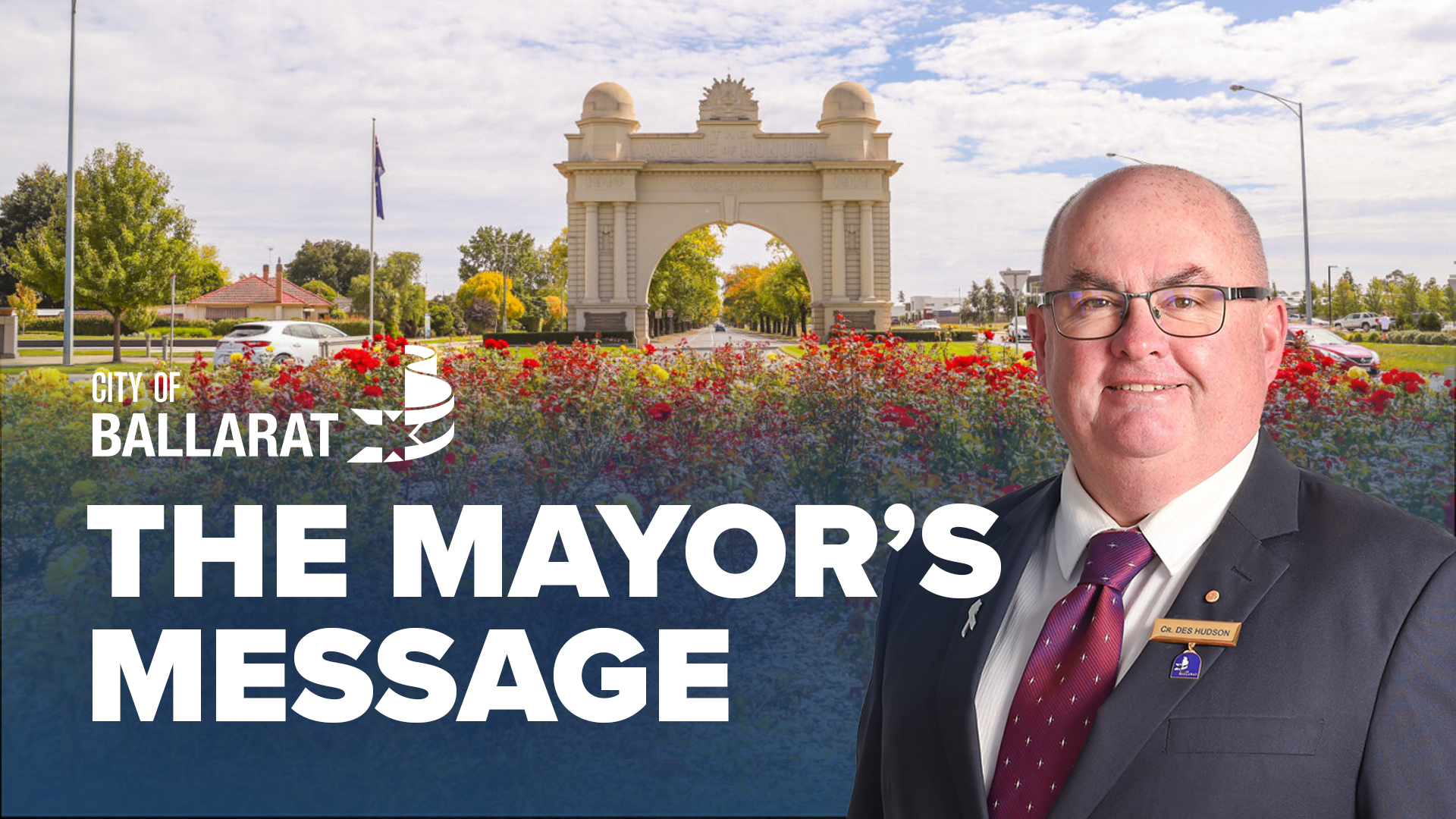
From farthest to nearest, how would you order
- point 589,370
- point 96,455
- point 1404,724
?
point 589,370, point 96,455, point 1404,724

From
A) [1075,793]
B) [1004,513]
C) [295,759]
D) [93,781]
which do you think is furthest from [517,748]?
[1075,793]

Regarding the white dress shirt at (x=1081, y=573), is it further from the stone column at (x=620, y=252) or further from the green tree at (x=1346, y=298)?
the green tree at (x=1346, y=298)

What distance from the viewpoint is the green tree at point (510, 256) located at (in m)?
100

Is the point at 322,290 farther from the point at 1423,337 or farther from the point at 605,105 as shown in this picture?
the point at 1423,337

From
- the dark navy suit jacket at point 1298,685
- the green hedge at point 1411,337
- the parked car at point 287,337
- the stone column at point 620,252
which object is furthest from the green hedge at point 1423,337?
the dark navy suit jacket at point 1298,685

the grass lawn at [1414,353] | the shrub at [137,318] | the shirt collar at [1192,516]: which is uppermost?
the shrub at [137,318]

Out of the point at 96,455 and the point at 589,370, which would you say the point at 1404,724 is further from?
the point at 96,455

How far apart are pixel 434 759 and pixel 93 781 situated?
5.93 ft

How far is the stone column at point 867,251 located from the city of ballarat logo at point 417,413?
3831 cm

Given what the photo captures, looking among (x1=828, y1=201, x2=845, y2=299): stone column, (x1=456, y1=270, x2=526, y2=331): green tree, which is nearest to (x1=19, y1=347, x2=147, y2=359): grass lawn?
(x1=828, y1=201, x2=845, y2=299): stone column

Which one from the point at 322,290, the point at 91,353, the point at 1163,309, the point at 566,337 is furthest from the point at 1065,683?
the point at 322,290

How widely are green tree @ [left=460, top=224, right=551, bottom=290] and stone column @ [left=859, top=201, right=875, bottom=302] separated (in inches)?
2298

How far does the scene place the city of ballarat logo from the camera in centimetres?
633

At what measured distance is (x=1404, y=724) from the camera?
4.89 feet
